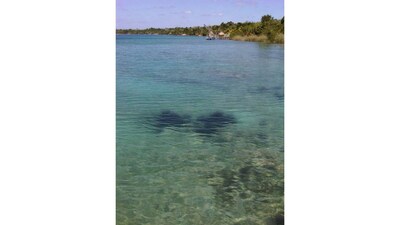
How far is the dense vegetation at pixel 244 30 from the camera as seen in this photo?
727 cm

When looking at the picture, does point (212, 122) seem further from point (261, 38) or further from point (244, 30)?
point (261, 38)

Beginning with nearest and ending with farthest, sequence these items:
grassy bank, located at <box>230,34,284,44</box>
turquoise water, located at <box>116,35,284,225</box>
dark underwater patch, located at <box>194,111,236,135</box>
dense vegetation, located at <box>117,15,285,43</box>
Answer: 1. turquoise water, located at <box>116,35,284,225</box>
2. dark underwater patch, located at <box>194,111,236,135</box>
3. dense vegetation, located at <box>117,15,285,43</box>
4. grassy bank, located at <box>230,34,284,44</box>

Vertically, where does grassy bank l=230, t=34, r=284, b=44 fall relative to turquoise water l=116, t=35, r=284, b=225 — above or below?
above

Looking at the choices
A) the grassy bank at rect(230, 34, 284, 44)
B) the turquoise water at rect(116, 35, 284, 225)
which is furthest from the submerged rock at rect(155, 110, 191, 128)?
the grassy bank at rect(230, 34, 284, 44)

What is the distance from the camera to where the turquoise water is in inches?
190

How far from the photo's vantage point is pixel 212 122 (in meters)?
6.64

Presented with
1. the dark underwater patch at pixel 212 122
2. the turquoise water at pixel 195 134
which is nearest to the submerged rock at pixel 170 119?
the turquoise water at pixel 195 134

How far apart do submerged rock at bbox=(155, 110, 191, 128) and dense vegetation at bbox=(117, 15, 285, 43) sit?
1.36 meters

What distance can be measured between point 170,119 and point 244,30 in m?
4.49

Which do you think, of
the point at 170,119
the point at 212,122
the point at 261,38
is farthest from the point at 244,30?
the point at 170,119

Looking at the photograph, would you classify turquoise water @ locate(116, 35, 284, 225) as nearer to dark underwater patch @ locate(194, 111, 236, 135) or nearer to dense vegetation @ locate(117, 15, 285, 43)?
dark underwater patch @ locate(194, 111, 236, 135)
